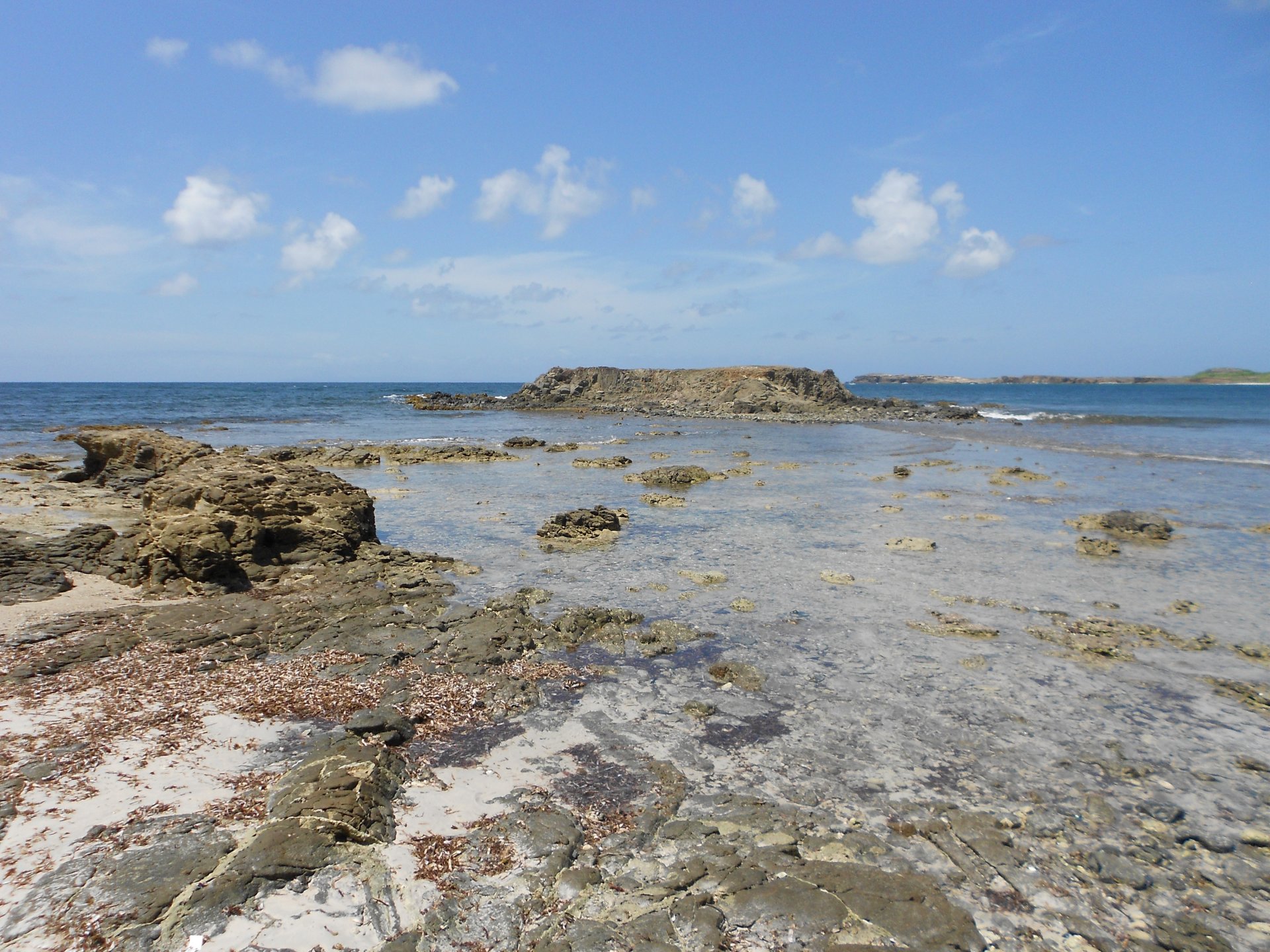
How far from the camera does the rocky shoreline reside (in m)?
3.90

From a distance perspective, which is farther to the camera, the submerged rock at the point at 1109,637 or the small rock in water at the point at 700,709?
the submerged rock at the point at 1109,637

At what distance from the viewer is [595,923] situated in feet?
12.7

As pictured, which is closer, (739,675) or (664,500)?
(739,675)

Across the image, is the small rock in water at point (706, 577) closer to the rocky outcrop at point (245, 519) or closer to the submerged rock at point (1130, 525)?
the rocky outcrop at point (245, 519)

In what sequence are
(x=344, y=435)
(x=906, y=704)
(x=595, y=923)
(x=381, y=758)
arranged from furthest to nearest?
(x=344, y=435) < (x=906, y=704) < (x=381, y=758) < (x=595, y=923)

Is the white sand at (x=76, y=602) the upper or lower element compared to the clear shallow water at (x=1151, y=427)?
lower

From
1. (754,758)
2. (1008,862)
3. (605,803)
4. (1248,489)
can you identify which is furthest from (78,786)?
(1248,489)

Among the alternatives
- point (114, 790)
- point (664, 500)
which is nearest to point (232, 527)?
point (114, 790)

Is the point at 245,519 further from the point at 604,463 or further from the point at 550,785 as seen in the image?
the point at 604,463

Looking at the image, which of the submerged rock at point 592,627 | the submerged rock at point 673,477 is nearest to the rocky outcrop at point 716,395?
the submerged rock at point 673,477

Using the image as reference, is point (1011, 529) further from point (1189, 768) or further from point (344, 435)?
point (344, 435)

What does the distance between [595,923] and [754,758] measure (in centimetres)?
225

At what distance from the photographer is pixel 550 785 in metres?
5.28

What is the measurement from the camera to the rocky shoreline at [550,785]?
12.8 ft
